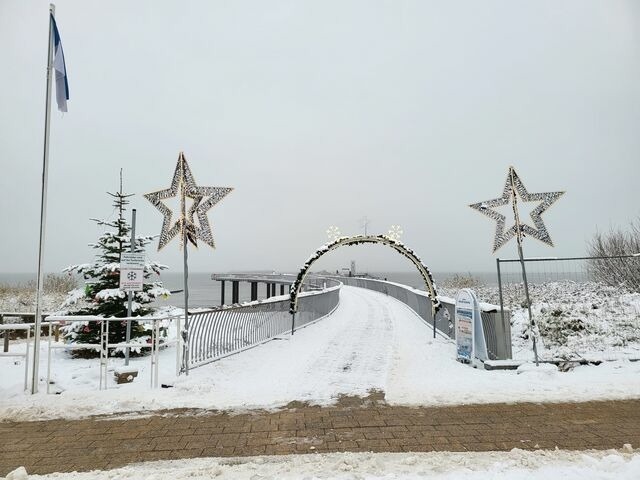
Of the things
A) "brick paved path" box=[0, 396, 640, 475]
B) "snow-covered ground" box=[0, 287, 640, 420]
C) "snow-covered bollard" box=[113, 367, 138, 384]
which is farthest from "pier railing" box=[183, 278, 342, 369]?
"brick paved path" box=[0, 396, 640, 475]

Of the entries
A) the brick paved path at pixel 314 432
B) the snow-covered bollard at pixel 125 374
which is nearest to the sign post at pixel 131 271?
the snow-covered bollard at pixel 125 374

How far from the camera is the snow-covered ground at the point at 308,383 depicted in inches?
236

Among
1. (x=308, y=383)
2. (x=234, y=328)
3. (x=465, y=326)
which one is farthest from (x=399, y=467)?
(x=234, y=328)

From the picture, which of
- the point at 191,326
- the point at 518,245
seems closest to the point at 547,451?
the point at 518,245

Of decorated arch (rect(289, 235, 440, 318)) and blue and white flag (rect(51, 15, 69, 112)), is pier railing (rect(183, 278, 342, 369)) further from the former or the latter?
blue and white flag (rect(51, 15, 69, 112))

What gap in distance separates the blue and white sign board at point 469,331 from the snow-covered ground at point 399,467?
13.5 feet

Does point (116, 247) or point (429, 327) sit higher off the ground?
point (116, 247)

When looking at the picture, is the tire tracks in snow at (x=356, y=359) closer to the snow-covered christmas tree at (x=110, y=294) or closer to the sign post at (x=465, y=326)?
the sign post at (x=465, y=326)

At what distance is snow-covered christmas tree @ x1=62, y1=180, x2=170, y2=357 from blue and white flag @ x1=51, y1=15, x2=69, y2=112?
138 inches

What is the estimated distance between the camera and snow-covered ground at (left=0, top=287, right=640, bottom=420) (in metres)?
6.00

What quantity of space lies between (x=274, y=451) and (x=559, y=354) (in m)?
6.71

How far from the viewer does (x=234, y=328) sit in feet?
31.5

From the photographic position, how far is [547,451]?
4094mm

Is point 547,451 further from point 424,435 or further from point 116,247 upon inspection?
point 116,247
